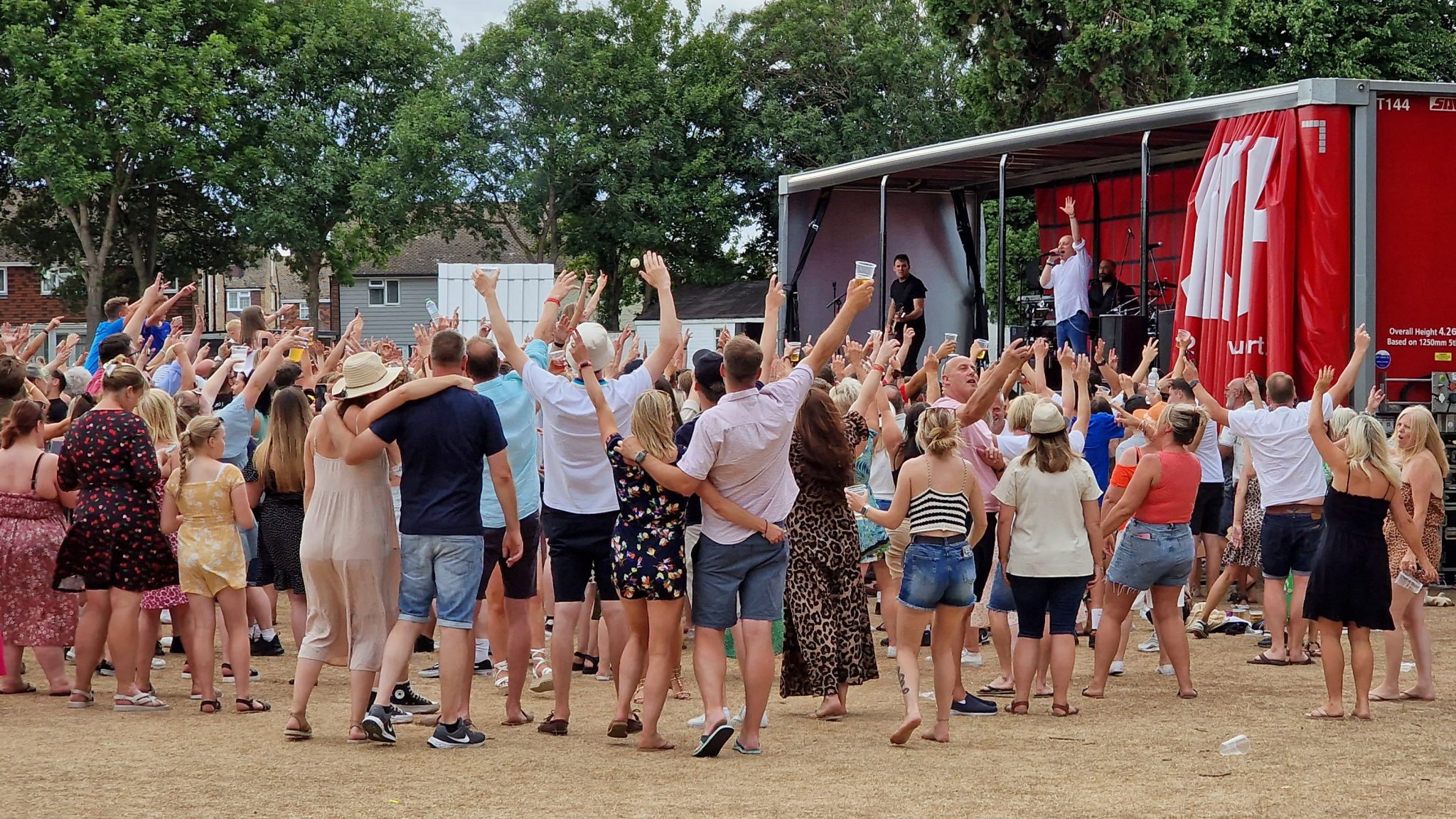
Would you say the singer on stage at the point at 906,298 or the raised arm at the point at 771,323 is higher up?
the singer on stage at the point at 906,298

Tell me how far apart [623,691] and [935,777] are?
145cm

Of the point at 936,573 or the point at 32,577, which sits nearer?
the point at 936,573

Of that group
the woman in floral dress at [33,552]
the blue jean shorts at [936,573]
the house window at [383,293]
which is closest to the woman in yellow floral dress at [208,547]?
the woman in floral dress at [33,552]

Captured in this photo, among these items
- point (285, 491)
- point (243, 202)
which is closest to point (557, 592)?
point (285, 491)

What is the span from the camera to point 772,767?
629 centimetres

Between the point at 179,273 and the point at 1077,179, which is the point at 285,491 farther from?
the point at 179,273

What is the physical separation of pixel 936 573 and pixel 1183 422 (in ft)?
6.21

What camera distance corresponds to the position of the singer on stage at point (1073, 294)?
616 inches

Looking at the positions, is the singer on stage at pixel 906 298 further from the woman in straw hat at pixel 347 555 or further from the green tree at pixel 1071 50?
the green tree at pixel 1071 50

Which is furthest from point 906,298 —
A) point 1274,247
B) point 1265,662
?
point 1265,662

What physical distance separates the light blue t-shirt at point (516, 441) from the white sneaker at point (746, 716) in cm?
139

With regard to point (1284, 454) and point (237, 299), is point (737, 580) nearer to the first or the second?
point (1284, 454)

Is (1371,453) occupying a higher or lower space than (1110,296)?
lower

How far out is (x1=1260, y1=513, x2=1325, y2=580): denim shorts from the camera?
30.7 ft
